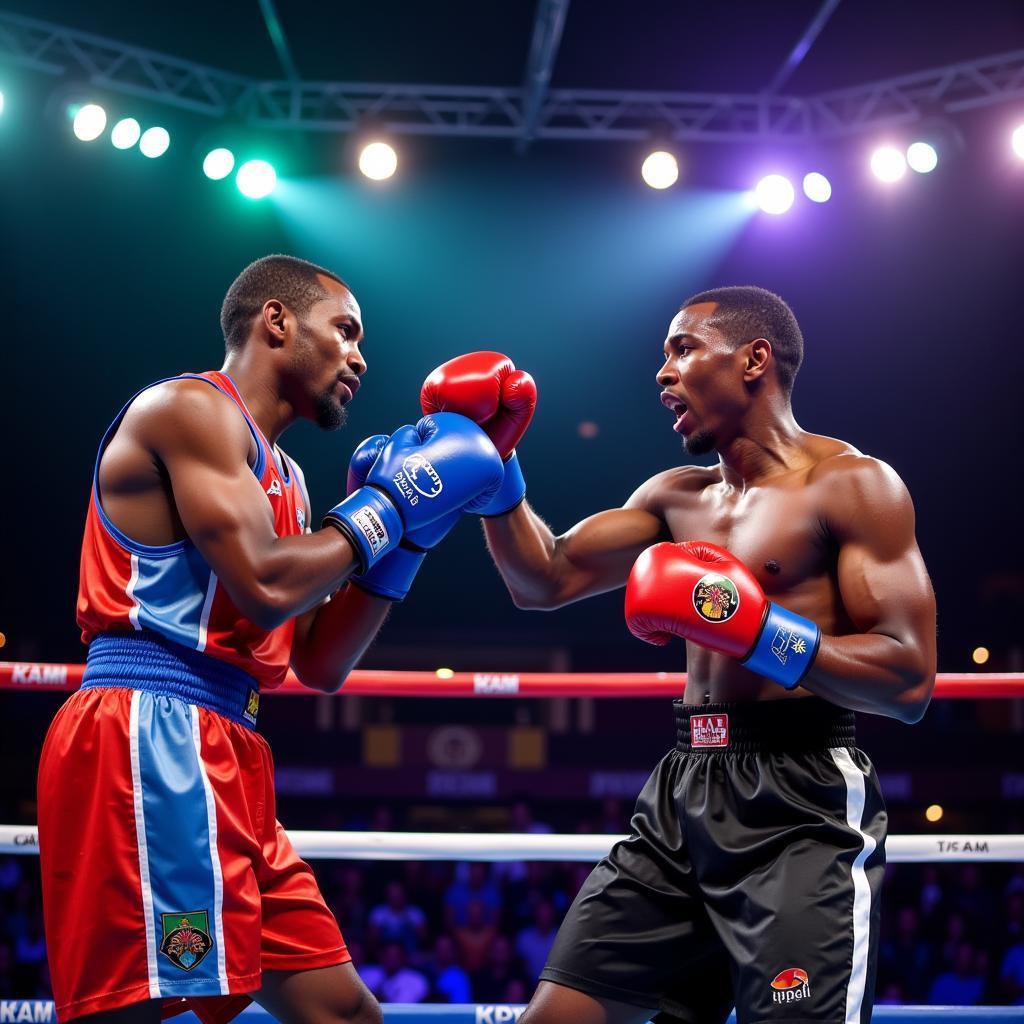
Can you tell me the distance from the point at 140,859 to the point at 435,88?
5.34m

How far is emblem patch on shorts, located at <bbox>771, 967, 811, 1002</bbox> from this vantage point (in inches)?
73.6

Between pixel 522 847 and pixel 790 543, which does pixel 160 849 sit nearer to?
pixel 522 847

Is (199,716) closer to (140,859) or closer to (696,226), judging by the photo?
(140,859)

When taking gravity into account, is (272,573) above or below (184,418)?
below

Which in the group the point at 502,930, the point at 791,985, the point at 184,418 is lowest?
Answer: the point at 502,930

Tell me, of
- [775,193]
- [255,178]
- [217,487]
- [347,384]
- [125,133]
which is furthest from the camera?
[775,193]

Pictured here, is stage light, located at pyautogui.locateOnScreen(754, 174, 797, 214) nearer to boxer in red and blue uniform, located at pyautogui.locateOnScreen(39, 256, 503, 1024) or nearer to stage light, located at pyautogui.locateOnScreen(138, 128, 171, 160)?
stage light, located at pyautogui.locateOnScreen(138, 128, 171, 160)

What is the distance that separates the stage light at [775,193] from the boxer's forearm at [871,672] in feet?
17.5

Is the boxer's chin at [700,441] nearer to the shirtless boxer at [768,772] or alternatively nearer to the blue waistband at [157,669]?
the shirtless boxer at [768,772]

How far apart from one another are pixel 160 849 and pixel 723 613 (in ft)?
3.32

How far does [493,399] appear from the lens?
8.25 ft

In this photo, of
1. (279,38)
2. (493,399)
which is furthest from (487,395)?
(279,38)

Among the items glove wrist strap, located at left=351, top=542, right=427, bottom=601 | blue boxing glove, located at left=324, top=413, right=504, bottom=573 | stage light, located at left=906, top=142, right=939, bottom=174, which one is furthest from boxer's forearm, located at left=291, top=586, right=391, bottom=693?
stage light, located at left=906, top=142, right=939, bottom=174

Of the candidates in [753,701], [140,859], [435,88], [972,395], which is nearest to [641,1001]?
[753,701]
